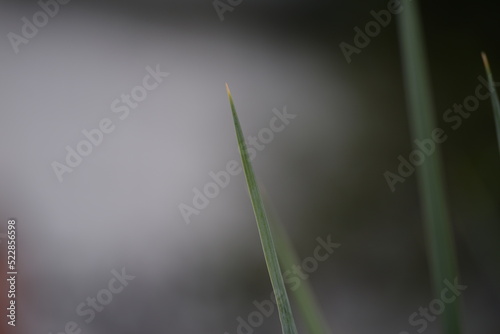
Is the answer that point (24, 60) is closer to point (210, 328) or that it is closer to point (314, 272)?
Result: point (210, 328)

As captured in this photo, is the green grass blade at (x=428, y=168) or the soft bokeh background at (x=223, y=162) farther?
the soft bokeh background at (x=223, y=162)

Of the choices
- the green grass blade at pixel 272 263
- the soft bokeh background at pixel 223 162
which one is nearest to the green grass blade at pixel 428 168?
the green grass blade at pixel 272 263

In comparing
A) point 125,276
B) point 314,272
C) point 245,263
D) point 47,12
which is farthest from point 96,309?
point 47,12

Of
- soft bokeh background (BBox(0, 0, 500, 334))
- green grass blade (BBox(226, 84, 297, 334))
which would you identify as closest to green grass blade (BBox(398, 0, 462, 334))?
green grass blade (BBox(226, 84, 297, 334))

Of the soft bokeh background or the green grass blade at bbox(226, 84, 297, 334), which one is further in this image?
the soft bokeh background

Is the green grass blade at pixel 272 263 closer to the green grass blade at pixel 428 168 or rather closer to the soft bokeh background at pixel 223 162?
the green grass blade at pixel 428 168

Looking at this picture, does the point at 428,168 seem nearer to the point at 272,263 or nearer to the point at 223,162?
the point at 272,263

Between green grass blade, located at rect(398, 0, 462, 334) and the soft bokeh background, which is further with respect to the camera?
the soft bokeh background

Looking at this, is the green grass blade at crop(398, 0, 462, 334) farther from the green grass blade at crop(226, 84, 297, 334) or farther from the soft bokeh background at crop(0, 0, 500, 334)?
the soft bokeh background at crop(0, 0, 500, 334)
